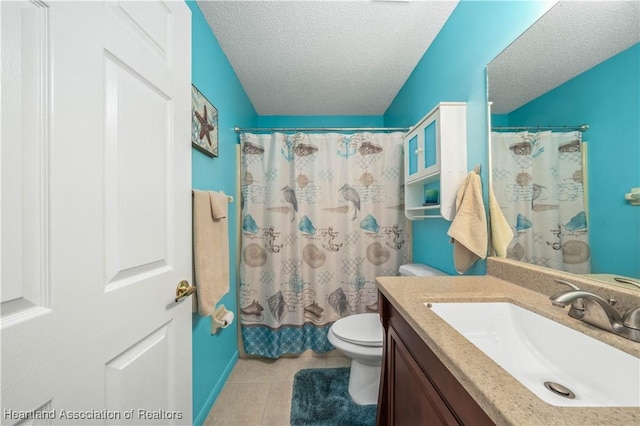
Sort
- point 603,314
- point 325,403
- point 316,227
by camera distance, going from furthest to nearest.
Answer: point 316,227 → point 325,403 → point 603,314

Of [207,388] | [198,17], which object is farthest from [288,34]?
[207,388]

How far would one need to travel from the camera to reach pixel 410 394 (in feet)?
2.50

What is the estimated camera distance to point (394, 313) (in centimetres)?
93

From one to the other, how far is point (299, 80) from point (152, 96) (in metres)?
1.58

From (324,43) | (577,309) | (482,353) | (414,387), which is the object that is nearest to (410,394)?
(414,387)

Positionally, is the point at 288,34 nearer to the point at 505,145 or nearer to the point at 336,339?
the point at 505,145

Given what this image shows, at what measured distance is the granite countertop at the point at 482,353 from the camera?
1.15ft

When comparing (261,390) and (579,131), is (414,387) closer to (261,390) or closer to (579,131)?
(579,131)

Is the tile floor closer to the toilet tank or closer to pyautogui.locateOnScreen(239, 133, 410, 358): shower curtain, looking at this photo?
pyautogui.locateOnScreen(239, 133, 410, 358): shower curtain

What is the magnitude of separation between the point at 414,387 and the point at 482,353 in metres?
0.32

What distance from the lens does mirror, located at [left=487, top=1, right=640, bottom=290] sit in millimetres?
637

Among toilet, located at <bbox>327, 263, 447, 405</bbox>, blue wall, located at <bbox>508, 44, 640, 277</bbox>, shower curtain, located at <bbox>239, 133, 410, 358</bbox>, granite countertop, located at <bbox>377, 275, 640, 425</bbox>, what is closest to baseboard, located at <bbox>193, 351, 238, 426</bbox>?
shower curtain, located at <bbox>239, 133, 410, 358</bbox>

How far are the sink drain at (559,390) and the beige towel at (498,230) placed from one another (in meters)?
0.59

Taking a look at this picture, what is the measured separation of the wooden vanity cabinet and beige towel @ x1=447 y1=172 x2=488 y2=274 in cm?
44
